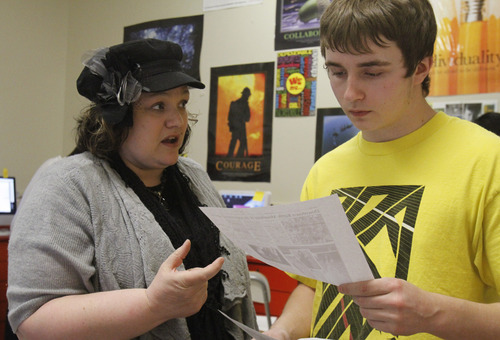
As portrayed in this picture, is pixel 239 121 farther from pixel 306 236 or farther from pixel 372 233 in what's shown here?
pixel 306 236

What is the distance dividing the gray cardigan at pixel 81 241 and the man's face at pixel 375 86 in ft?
1.85

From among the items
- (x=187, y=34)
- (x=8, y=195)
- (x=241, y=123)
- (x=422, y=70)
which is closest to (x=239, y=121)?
(x=241, y=123)

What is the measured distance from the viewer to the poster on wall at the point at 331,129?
9.78 ft

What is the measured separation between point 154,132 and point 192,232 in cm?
30

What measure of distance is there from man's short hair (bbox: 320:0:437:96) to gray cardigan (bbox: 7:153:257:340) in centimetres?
63

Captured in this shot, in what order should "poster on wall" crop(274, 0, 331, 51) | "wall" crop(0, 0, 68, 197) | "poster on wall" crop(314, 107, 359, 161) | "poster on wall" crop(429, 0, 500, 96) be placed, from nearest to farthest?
"poster on wall" crop(429, 0, 500, 96)
"poster on wall" crop(314, 107, 359, 161)
"poster on wall" crop(274, 0, 331, 51)
"wall" crop(0, 0, 68, 197)

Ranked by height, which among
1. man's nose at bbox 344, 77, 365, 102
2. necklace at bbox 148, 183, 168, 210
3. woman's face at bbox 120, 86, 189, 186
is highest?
man's nose at bbox 344, 77, 365, 102

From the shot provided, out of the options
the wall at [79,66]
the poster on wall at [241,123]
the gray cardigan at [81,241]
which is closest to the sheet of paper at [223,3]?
the wall at [79,66]

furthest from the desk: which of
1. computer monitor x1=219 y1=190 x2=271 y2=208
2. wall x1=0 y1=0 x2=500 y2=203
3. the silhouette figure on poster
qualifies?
the silhouette figure on poster

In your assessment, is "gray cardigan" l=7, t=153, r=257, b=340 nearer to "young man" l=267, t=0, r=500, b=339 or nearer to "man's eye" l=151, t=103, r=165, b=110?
"man's eye" l=151, t=103, r=165, b=110

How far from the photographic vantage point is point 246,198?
3146 millimetres

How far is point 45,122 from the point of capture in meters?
4.25

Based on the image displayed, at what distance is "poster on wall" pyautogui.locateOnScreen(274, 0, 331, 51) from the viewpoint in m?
3.09

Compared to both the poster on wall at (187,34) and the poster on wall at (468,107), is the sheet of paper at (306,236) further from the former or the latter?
the poster on wall at (187,34)
